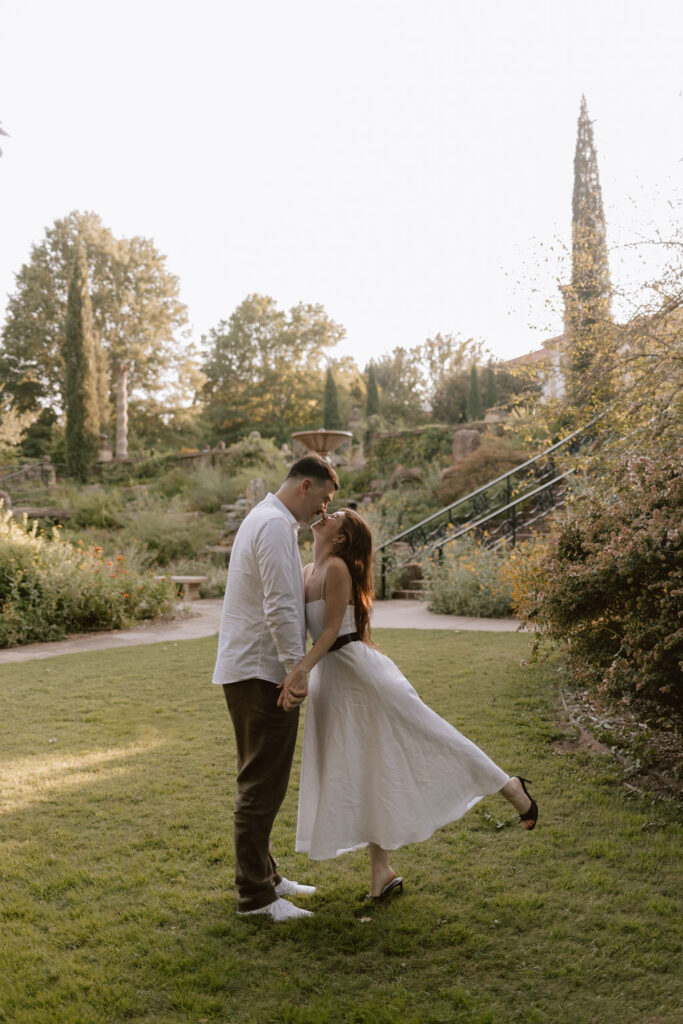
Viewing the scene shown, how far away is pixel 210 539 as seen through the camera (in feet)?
54.5

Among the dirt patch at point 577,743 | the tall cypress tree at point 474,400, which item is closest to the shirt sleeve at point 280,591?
the dirt patch at point 577,743

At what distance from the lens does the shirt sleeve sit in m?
2.67

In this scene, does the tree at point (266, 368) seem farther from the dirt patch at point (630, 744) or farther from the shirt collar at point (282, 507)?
the shirt collar at point (282, 507)

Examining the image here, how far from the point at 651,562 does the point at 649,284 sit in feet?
11.9

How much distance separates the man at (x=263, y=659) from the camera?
107 inches

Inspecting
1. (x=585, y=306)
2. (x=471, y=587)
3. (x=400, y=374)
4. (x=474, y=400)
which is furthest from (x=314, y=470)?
(x=400, y=374)

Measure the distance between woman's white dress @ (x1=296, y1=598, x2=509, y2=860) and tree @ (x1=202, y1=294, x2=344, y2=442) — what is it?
31996 millimetres

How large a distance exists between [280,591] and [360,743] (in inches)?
27.0

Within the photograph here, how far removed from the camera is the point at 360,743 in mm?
2855

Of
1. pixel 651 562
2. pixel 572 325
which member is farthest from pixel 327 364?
pixel 651 562

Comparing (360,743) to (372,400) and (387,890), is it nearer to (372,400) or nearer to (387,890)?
(387,890)

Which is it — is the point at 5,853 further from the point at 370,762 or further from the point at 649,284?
the point at 649,284

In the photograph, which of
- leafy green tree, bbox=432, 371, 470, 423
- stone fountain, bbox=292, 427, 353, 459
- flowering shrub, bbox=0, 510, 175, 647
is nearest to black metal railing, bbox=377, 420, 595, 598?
stone fountain, bbox=292, 427, 353, 459

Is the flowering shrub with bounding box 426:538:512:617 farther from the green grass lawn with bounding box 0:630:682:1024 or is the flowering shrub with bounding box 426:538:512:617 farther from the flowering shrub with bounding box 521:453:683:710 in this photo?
the flowering shrub with bounding box 521:453:683:710
